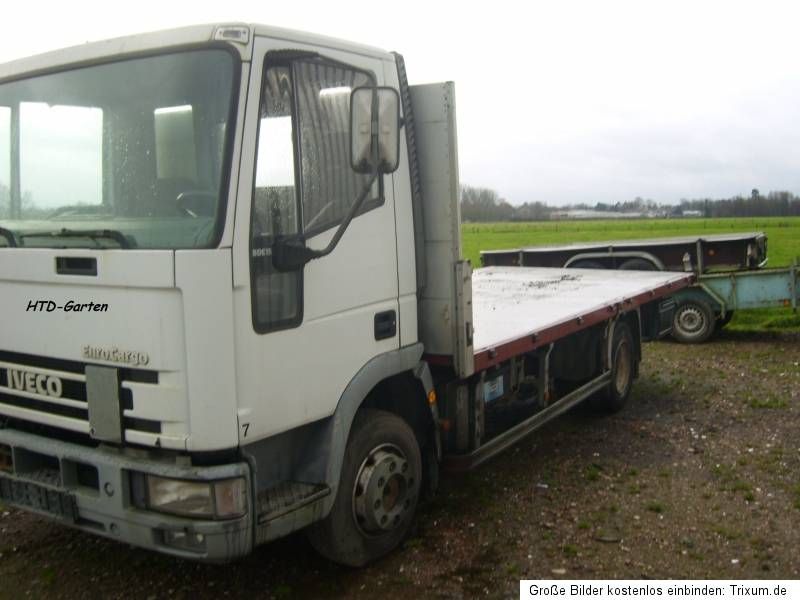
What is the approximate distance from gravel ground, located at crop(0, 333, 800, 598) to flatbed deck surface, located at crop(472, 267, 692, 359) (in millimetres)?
1108

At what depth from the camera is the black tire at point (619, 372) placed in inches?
301

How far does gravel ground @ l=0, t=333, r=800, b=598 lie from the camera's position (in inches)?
173

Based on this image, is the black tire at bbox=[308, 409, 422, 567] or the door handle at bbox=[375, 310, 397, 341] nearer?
the black tire at bbox=[308, 409, 422, 567]

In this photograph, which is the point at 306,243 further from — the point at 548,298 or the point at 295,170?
the point at 548,298

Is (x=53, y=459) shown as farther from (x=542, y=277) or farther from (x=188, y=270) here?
(x=542, y=277)

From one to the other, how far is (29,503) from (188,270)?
1.61m

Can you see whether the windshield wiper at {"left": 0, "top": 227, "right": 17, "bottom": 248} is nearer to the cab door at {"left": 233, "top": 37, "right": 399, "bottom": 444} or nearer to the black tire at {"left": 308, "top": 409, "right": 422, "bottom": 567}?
the cab door at {"left": 233, "top": 37, "right": 399, "bottom": 444}

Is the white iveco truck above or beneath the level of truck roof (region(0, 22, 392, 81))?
beneath

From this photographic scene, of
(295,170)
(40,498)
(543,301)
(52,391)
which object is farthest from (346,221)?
(543,301)

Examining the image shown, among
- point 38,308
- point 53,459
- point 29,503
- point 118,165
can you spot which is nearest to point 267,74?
point 118,165

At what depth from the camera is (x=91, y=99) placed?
3.83 metres

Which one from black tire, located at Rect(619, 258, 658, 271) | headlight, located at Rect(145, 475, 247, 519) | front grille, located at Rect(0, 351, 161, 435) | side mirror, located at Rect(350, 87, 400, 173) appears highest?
side mirror, located at Rect(350, 87, 400, 173)

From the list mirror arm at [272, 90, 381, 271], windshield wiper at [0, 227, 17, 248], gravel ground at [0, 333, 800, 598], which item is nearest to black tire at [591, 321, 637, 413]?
gravel ground at [0, 333, 800, 598]

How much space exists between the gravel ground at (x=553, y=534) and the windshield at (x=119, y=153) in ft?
6.53
